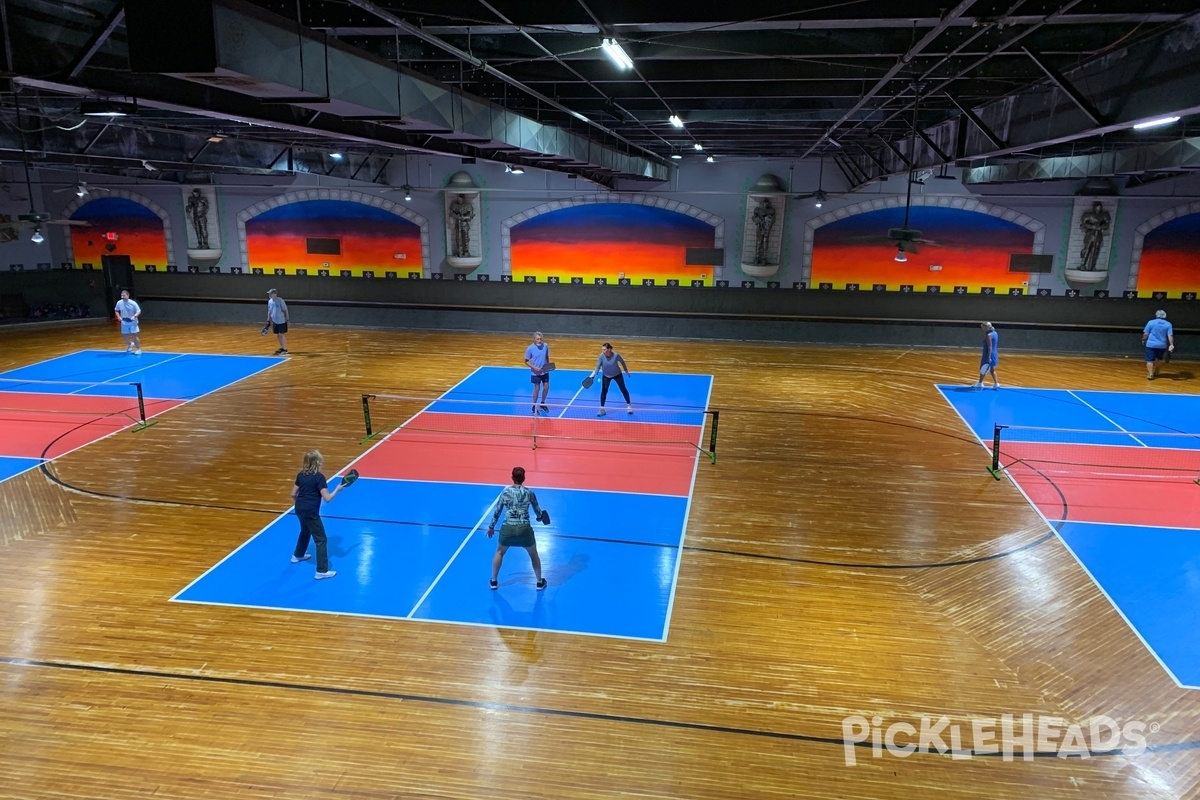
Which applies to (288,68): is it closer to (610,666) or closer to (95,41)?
(95,41)

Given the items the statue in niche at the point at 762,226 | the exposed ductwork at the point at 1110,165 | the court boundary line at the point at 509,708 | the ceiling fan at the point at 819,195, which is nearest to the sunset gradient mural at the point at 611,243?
the statue in niche at the point at 762,226

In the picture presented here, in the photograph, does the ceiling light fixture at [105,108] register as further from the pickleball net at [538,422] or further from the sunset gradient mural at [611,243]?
the sunset gradient mural at [611,243]

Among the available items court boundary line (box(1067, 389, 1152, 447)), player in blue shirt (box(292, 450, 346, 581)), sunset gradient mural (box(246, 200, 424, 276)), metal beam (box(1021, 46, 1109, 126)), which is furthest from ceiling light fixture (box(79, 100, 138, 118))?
sunset gradient mural (box(246, 200, 424, 276))

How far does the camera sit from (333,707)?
21.7ft

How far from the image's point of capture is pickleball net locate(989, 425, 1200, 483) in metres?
12.4

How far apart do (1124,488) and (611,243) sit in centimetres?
1688

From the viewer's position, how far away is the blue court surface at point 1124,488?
8211 mm

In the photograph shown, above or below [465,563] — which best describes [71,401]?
above

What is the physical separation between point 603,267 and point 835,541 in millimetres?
16877

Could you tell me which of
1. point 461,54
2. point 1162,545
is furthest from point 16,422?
point 1162,545

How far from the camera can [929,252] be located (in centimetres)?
2327

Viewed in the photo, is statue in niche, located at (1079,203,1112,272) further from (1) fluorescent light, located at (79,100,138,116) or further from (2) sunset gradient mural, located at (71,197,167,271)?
(2) sunset gradient mural, located at (71,197,167,271)

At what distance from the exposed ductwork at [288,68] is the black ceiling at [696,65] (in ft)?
0.16

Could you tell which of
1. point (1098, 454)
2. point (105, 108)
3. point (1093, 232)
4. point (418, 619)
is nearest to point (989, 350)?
point (1098, 454)
